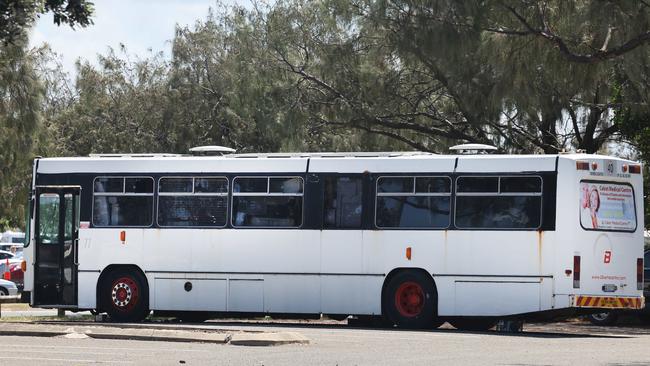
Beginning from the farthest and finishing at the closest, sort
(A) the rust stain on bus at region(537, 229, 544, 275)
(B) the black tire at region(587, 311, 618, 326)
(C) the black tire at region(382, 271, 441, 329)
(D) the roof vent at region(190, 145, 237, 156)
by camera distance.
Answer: (B) the black tire at region(587, 311, 618, 326) → (D) the roof vent at region(190, 145, 237, 156) → (C) the black tire at region(382, 271, 441, 329) → (A) the rust stain on bus at region(537, 229, 544, 275)

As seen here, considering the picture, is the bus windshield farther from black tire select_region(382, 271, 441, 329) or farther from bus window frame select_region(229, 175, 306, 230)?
bus window frame select_region(229, 175, 306, 230)

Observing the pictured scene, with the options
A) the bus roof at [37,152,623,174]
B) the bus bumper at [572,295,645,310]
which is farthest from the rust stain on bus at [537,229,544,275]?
the bus roof at [37,152,623,174]

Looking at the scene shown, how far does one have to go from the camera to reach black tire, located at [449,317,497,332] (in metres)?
24.6

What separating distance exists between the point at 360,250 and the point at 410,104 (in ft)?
33.7

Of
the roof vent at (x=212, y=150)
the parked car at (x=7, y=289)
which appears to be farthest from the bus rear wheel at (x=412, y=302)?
the parked car at (x=7, y=289)

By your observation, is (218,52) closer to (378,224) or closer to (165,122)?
A: (165,122)

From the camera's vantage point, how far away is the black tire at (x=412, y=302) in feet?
77.8

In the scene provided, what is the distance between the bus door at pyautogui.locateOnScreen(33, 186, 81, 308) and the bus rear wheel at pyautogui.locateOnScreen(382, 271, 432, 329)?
573 cm

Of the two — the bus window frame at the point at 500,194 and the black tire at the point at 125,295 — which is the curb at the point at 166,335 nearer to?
the black tire at the point at 125,295

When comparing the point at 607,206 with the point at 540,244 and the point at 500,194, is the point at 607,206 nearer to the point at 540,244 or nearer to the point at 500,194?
the point at 540,244

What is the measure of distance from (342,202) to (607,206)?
4.40m

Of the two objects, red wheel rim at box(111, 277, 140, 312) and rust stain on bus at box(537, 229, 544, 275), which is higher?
rust stain on bus at box(537, 229, 544, 275)

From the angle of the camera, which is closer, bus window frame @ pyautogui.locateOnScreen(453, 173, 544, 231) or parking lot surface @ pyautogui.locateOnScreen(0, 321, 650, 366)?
parking lot surface @ pyautogui.locateOnScreen(0, 321, 650, 366)

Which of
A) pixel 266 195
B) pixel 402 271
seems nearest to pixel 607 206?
pixel 402 271
